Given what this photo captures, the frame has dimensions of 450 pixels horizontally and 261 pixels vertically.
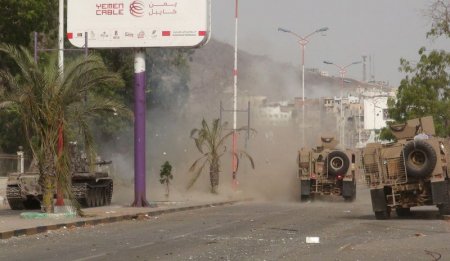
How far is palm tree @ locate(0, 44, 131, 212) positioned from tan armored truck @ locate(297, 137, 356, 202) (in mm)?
16466

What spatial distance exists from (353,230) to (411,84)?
40.0 m

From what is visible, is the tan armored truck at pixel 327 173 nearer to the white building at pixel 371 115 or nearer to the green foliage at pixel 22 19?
the green foliage at pixel 22 19

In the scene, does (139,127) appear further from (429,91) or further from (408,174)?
(429,91)

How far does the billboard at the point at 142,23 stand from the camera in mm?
33000

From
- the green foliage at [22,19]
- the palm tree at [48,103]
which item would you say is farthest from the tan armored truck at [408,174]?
the green foliage at [22,19]

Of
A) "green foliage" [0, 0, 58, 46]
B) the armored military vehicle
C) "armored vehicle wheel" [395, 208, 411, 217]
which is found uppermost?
"green foliage" [0, 0, 58, 46]

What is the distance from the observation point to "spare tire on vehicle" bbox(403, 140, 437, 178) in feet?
79.3

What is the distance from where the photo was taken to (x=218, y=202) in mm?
40062

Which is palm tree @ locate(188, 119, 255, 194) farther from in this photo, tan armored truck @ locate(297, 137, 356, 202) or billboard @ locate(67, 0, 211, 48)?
billboard @ locate(67, 0, 211, 48)

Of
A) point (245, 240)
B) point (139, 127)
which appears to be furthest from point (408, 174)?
point (139, 127)

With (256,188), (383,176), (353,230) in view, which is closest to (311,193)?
(256,188)

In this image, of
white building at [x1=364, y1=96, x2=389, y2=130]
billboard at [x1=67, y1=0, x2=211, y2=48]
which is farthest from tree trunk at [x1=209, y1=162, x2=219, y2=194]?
white building at [x1=364, y1=96, x2=389, y2=130]

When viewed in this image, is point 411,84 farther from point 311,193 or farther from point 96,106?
point 96,106

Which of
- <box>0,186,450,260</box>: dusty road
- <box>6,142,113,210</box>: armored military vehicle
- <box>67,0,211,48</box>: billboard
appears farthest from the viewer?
<box>67,0,211,48</box>: billboard
